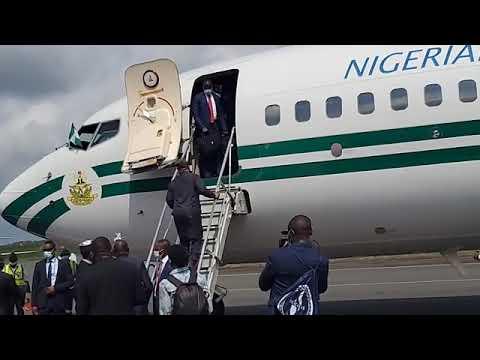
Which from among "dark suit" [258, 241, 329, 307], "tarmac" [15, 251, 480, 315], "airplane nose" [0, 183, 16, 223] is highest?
"airplane nose" [0, 183, 16, 223]

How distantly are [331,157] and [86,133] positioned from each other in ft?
15.0

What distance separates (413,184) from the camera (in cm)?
929

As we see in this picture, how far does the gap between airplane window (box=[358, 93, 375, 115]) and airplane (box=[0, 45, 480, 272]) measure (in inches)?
0.6

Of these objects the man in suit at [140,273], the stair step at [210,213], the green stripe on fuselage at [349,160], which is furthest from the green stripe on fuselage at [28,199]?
the man in suit at [140,273]

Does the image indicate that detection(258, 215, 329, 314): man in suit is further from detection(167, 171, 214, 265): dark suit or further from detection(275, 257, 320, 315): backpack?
detection(167, 171, 214, 265): dark suit

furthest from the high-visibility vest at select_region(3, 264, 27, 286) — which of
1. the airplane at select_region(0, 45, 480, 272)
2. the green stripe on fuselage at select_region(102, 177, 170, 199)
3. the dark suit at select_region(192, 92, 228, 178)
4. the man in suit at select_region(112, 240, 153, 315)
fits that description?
the man in suit at select_region(112, 240, 153, 315)

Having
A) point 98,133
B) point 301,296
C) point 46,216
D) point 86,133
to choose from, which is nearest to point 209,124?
point 98,133

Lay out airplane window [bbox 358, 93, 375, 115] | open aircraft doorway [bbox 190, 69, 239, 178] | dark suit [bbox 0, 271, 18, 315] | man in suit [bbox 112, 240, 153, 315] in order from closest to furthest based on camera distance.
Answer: man in suit [bbox 112, 240, 153, 315] → dark suit [bbox 0, 271, 18, 315] → airplane window [bbox 358, 93, 375, 115] → open aircraft doorway [bbox 190, 69, 239, 178]

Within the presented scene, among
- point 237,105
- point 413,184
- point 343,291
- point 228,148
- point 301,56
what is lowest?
point 343,291

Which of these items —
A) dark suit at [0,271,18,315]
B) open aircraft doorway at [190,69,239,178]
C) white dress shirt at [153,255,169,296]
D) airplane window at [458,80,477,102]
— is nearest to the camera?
dark suit at [0,271,18,315]

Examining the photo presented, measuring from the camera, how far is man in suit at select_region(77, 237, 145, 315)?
5.29m
